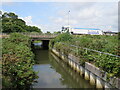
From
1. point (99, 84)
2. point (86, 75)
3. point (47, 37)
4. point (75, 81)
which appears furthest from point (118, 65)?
point (47, 37)

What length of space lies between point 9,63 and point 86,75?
5612mm

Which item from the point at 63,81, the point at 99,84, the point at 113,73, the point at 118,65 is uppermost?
the point at 118,65

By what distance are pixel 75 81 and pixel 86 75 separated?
97 centimetres

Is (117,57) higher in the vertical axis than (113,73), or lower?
higher

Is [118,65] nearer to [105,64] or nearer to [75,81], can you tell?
[105,64]

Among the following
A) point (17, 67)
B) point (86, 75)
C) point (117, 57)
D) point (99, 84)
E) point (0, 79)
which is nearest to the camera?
point (0, 79)

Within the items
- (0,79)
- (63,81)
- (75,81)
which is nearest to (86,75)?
(75,81)

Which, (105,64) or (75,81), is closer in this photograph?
(105,64)

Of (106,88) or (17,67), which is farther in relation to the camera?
(106,88)

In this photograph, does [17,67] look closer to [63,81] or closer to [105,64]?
[105,64]

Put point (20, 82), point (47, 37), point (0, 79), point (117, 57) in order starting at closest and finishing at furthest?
point (0, 79)
point (20, 82)
point (117, 57)
point (47, 37)

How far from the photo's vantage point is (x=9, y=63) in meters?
5.33

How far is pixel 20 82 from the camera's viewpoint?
4688 mm

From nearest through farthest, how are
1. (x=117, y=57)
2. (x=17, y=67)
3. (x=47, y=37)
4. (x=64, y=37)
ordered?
(x=17, y=67) → (x=117, y=57) → (x=64, y=37) → (x=47, y=37)
